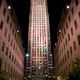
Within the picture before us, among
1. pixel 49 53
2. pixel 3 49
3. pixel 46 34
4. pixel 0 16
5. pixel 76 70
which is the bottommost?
pixel 76 70

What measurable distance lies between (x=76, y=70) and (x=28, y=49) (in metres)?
153

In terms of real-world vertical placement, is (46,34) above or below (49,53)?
above

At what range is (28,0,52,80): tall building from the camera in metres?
175

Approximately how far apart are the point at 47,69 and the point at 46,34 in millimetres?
32860

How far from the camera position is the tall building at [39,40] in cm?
17475

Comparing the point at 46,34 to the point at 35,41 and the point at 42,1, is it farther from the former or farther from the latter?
the point at 42,1

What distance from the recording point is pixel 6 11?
44.6 m

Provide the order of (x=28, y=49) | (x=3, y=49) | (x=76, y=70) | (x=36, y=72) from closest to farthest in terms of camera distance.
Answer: (x=76, y=70) → (x=3, y=49) → (x=36, y=72) → (x=28, y=49)

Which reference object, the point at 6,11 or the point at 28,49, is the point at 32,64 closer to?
the point at 28,49

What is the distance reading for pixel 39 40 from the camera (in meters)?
183

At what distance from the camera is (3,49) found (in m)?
42.6

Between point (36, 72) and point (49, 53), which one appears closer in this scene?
point (36, 72)

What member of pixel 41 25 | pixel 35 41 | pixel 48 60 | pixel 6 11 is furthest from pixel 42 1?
pixel 6 11

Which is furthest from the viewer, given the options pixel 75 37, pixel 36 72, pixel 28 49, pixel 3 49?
pixel 28 49
